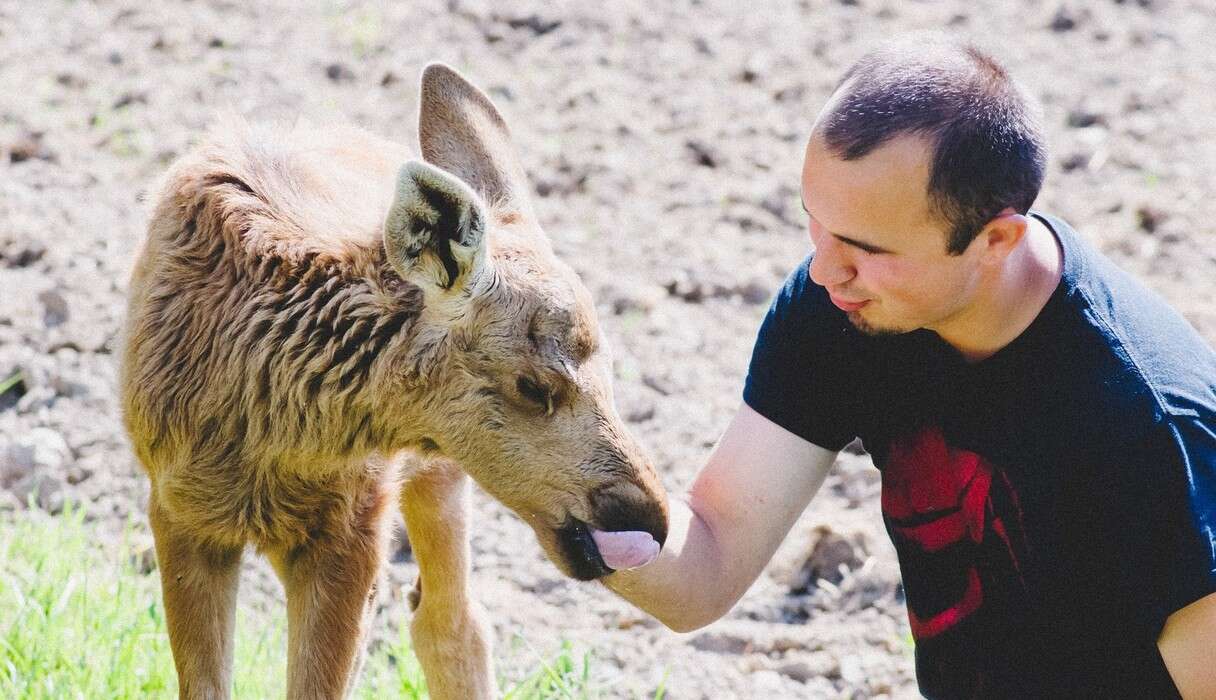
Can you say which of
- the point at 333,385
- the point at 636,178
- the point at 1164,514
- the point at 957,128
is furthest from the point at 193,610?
the point at 636,178

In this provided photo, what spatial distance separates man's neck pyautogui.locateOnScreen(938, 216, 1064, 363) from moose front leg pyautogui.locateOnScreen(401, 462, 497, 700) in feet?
6.04

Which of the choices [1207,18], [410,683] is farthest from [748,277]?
[1207,18]

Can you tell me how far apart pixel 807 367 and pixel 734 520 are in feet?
1.68

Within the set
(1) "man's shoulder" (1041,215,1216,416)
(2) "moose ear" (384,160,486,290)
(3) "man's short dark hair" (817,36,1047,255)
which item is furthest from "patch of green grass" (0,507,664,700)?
(3) "man's short dark hair" (817,36,1047,255)

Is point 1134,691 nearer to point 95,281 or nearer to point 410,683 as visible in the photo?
point 410,683

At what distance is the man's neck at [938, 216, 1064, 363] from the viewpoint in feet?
13.0

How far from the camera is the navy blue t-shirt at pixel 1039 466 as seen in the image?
384 cm

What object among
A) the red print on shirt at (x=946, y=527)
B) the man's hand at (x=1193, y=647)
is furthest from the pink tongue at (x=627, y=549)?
the man's hand at (x=1193, y=647)

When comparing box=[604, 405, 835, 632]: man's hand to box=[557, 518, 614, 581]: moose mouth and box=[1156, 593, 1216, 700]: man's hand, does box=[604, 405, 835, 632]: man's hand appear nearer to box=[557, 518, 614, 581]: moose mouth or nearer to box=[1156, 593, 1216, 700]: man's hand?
box=[557, 518, 614, 581]: moose mouth

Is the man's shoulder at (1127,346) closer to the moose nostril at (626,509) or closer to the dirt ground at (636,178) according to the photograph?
the moose nostril at (626,509)

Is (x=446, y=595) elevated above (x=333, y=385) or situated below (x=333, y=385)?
below

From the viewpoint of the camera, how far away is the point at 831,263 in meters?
3.88

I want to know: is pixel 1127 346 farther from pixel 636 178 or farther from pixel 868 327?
pixel 636 178

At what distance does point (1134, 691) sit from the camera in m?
4.03
